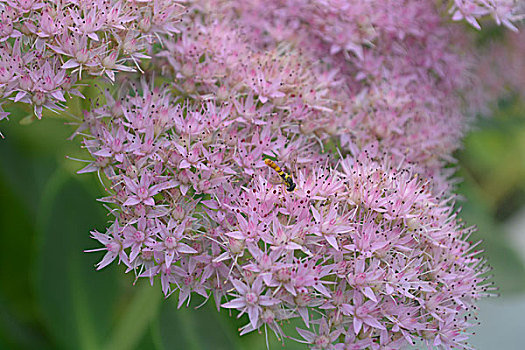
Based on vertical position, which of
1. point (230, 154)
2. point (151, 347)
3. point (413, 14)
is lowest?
point (151, 347)

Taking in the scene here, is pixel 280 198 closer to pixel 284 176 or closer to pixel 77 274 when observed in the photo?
pixel 284 176

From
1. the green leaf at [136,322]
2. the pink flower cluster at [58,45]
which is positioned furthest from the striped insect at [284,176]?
the green leaf at [136,322]

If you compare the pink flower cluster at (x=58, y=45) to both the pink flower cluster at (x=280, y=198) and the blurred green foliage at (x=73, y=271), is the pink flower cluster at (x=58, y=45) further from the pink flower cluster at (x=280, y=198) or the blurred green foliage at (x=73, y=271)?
the blurred green foliage at (x=73, y=271)

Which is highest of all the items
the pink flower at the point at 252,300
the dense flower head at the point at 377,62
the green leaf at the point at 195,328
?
the dense flower head at the point at 377,62

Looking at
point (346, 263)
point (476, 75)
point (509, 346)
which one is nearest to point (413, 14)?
point (476, 75)

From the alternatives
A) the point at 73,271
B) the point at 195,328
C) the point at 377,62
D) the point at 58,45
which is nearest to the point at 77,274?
the point at 73,271

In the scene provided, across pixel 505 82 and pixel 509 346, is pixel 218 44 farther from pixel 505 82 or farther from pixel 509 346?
pixel 509 346
